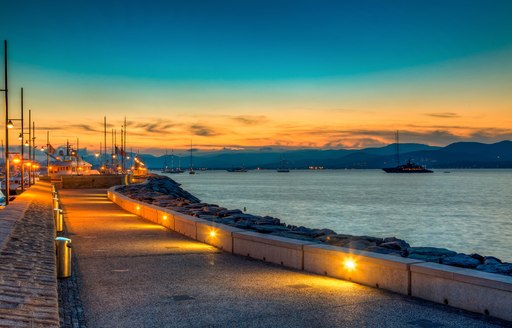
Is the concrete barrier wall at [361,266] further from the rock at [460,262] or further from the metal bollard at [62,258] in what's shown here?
the metal bollard at [62,258]

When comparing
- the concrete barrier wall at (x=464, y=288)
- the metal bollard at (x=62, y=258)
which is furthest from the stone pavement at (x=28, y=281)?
the concrete barrier wall at (x=464, y=288)

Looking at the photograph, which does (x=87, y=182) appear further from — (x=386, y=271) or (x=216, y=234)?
(x=386, y=271)

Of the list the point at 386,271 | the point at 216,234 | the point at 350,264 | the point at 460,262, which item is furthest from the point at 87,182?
the point at 386,271

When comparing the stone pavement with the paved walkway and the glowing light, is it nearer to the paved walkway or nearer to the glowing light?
the paved walkway

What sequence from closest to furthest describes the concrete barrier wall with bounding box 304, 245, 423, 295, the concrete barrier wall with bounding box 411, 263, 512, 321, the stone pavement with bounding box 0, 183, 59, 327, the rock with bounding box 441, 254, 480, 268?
the stone pavement with bounding box 0, 183, 59, 327 → the concrete barrier wall with bounding box 411, 263, 512, 321 → the concrete barrier wall with bounding box 304, 245, 423, 295 → the rock with bounding box 441, 254, 480, 268

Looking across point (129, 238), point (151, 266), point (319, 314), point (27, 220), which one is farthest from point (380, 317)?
point (27, 220)

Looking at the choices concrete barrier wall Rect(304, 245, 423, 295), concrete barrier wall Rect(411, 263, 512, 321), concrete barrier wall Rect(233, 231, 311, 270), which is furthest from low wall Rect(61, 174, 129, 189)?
concrete barrier wall Rect(411, 263, 512, 321)

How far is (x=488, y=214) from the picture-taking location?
57.3 meters

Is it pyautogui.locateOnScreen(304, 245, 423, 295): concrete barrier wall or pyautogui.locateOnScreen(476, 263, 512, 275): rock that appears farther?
pyautogui.locateOnScreen(476, 263, 512, 275): rock

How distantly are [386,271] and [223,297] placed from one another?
9.22 ft

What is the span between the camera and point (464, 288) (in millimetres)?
7945

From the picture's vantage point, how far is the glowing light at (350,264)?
9.92 m

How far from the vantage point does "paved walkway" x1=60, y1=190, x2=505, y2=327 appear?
7512 millimetres

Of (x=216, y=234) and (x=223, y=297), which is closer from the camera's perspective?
(x=223, y=297)
